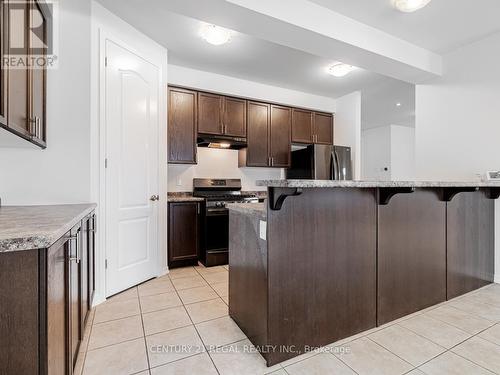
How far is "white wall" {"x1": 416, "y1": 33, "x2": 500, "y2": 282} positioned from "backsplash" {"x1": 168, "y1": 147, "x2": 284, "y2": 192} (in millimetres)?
2426

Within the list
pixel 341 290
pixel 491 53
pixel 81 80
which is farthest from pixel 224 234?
pixel 491 53

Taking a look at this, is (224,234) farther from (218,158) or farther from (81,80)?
(81,80)

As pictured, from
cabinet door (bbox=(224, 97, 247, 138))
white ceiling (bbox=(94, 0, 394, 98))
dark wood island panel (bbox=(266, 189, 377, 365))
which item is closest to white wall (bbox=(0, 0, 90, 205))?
white ceiling (bbox=(94, 0, 394, 98))

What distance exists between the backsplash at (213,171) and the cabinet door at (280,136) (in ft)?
1.36

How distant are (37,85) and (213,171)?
2.56 m

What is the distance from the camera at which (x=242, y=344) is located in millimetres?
1738

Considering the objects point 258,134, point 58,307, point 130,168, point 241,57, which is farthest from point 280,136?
point 58,307

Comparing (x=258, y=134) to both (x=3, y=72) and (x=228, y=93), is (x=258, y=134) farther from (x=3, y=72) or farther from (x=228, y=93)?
(x=3, y=72)

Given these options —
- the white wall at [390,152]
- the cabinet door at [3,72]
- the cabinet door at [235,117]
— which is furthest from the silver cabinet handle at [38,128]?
the white wall at [390,152]

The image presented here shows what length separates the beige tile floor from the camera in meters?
1.51

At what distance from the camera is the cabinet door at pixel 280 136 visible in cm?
427

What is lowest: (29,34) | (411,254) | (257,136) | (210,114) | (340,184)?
(411,254)

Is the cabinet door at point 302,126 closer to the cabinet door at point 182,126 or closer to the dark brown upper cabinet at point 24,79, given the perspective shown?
the cabinet door at point 182,126

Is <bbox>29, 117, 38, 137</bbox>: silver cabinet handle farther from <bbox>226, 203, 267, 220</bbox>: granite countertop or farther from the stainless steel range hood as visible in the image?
the stainless steel range hood
